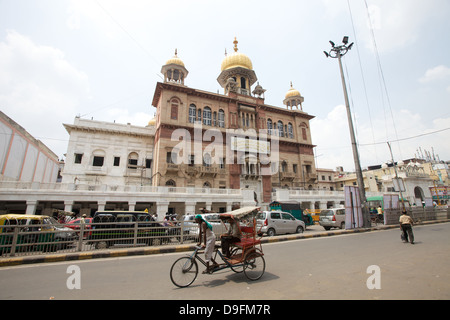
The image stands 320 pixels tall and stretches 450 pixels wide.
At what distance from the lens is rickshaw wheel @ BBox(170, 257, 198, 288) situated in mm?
3951

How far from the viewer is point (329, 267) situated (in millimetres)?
4934

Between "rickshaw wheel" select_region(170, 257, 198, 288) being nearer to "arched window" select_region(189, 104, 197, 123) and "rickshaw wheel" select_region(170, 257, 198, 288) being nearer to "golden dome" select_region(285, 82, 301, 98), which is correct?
"arched window" select_region(189, 104, 197, 123)

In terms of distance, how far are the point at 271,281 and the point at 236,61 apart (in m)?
35.0

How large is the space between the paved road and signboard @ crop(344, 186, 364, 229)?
23.3 ft

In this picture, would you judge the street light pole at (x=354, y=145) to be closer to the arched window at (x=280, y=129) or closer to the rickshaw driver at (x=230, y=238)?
the rickshaw driver at (x=230, y=238)

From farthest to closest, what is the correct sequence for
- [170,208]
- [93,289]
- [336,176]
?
[336,176], [170,208], [93,289]

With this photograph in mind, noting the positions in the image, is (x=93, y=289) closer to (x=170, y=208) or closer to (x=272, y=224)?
(x=272, y=224)

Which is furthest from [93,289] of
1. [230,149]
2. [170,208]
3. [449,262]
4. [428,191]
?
[428,191]

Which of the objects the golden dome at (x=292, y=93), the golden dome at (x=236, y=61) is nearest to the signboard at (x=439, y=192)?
the golden dome at (x=292, y=93)

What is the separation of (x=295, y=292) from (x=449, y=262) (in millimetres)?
4315

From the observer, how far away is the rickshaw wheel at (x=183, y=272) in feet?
13.0

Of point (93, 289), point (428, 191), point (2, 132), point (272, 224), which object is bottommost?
point (93, 289)

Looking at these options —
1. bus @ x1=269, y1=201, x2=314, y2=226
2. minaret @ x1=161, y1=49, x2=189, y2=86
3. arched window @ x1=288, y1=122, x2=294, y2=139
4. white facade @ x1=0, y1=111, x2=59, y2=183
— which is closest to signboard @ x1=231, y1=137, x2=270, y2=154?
arched window @ x1=288, y1=122, x2=294, y2=139

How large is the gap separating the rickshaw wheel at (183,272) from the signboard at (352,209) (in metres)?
11.9
